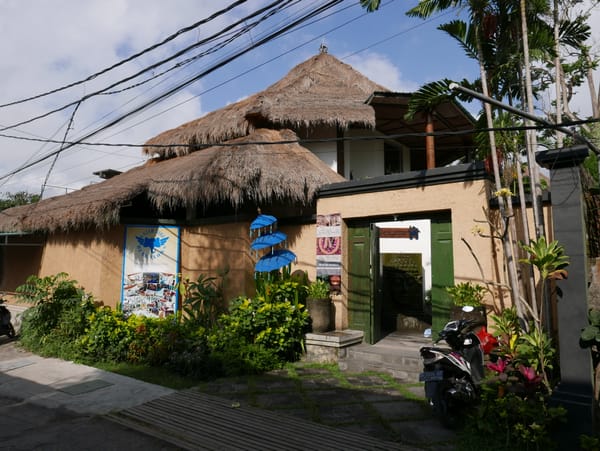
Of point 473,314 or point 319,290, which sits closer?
point 473,314

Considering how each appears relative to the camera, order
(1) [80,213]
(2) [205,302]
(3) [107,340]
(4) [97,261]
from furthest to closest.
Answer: (4) [97,261] < (1) [80,213] < (2) [205,302] < (3) [107,340]

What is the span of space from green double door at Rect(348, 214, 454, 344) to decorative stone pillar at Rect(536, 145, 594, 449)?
241 centimetres

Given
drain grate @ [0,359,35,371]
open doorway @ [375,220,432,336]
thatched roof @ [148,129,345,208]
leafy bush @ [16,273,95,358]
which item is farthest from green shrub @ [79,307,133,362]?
open doorway @ [375,220,432,336]

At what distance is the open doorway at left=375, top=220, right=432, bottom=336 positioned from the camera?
10.5 m

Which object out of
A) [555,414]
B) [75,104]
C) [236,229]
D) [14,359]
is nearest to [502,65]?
[555,414]

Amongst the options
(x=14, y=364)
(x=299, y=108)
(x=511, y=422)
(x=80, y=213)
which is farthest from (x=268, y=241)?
(x=14, y=364)

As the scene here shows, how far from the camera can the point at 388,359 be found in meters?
6.50

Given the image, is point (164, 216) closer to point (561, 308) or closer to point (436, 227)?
point (436, 227)

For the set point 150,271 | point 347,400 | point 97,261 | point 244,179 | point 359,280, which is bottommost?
point 347,400

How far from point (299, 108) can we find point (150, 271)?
18.1 ft

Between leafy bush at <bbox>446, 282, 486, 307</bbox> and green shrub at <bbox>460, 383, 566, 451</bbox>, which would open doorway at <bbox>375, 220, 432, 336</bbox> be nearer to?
leafy bush at <bbox>446, 282, 486, 307</bbox>

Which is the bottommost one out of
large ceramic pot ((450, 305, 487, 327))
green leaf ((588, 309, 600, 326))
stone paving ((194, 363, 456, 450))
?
stone paving ((194, 363, 456, 450))

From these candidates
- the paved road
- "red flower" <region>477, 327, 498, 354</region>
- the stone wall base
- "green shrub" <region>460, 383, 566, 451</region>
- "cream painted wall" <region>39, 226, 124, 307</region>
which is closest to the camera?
"green shrub" <region>460, 383, 566, 451</region>

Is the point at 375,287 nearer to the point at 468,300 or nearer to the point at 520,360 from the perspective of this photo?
the point at 468,300
